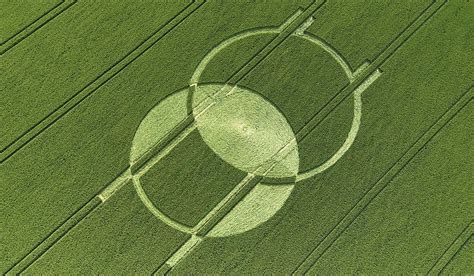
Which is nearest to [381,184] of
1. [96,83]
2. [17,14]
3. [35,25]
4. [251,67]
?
[251,67]

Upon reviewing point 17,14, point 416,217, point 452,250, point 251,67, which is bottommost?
point 452,250

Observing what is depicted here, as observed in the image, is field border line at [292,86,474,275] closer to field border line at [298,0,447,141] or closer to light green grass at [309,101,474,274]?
light green grass at [309,101,474,274]

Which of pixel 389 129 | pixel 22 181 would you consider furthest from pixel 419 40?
pixel 22 181

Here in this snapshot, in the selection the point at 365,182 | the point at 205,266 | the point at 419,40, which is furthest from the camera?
the point at 419,40

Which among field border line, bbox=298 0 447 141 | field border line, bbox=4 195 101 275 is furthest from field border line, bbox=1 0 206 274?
field border line, bbox=298 0 447 141

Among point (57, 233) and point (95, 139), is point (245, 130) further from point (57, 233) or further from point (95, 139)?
point (57, 233)

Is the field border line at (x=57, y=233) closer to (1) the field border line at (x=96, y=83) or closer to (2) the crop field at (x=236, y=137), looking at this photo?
(2) the crop field at (x=236, y=137)

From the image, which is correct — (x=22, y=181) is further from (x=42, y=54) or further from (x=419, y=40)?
(x=419, y=40)

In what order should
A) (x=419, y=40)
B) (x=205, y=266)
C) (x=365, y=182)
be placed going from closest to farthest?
(x=205, y=266) < (x=365, y=182) < (x=419, y=40)
